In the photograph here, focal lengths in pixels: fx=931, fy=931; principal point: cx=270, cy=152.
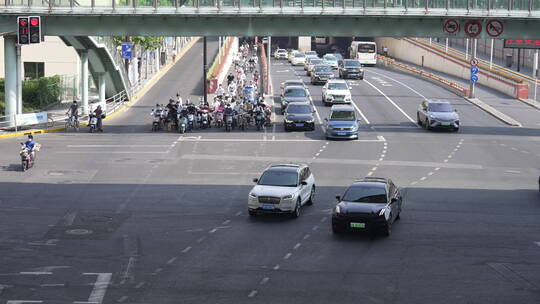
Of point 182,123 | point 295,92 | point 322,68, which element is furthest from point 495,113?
point 182,123

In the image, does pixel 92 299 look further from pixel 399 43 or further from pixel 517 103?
pixel 399 43

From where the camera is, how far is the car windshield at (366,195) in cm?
2488

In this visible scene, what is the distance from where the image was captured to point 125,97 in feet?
208

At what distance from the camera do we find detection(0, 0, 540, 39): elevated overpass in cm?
4706

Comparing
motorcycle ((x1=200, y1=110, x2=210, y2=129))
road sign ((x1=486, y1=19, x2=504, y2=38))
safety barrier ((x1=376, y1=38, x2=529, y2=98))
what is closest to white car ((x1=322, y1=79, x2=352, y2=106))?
motorcycle ((x1=200, y1=110, x2=210, y2=129))

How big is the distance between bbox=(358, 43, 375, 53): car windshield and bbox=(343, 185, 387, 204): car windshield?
7693cm

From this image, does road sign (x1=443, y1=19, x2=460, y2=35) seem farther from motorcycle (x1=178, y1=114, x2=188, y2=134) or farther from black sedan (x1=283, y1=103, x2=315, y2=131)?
motorcycle (x1=178, y1=114, x2=188, y2=134)

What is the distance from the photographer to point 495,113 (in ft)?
190

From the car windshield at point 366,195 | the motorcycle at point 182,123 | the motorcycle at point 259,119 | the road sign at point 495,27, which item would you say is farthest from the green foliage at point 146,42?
the car windshield at point 366,195

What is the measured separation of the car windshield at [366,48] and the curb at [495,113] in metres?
35.6

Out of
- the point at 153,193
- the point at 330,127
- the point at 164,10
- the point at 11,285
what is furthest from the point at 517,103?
the point at 11,285

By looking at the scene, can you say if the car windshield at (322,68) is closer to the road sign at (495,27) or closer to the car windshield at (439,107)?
the car windshield at (439,107)

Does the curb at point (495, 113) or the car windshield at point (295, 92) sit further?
the car windshield at point (295, 92)

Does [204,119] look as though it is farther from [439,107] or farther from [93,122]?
[439,107]
